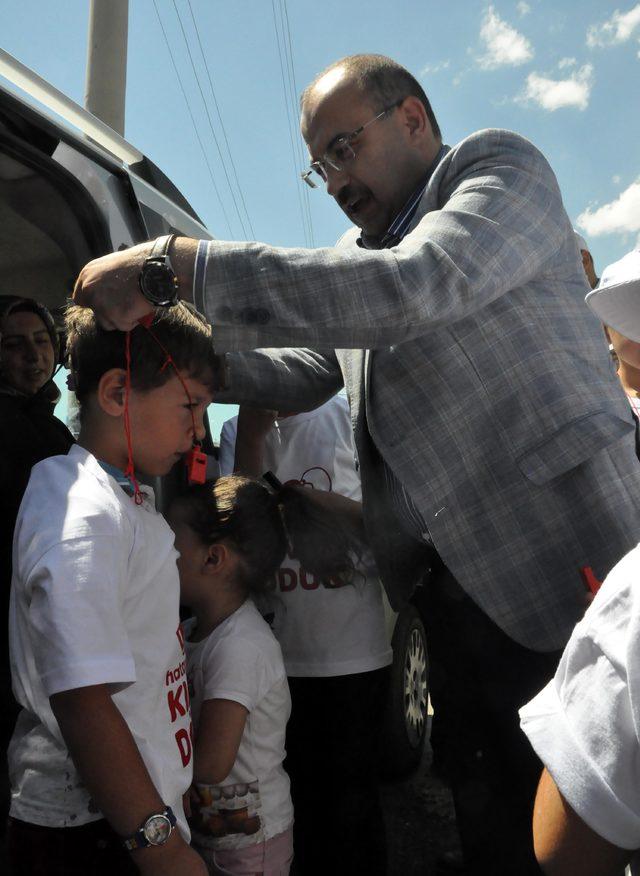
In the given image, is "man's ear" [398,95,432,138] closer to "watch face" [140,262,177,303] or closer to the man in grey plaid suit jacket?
the man in grey plaid suit jacket

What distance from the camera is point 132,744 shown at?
1169 millimetres

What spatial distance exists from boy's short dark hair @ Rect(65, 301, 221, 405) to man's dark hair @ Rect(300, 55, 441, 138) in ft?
2.23

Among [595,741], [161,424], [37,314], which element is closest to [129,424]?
[161,424]

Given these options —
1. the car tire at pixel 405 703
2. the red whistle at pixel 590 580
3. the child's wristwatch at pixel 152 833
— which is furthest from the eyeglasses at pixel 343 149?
the car tire at pixel 405 703

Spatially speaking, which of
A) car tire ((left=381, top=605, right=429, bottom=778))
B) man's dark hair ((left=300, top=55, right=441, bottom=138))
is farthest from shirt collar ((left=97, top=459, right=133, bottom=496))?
car tire ((left=381, top=605, right=429, bottom=778))

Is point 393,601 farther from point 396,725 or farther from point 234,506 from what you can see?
point 396,725

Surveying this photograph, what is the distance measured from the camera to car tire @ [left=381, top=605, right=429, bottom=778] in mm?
3121

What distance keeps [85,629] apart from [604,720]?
730mm

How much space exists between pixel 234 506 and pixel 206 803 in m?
0.68

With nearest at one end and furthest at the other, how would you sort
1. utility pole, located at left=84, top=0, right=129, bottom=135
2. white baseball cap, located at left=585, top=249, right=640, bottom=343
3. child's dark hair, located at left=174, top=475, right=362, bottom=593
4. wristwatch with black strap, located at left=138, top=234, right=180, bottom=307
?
1. white baseball cap, located at left=585, top=249, right=640, bottom=343
2. wristwatch with black strap, located at left=138, top=234, right=180, bottom=307
3. child's dark hair, located at left=174, top=475, right=362, bottom=593
4. utility pole, located at left=84, top=0, right=129, bottom=135

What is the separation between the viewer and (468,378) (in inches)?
61.7

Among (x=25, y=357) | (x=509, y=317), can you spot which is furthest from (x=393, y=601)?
(x=25, y=357)

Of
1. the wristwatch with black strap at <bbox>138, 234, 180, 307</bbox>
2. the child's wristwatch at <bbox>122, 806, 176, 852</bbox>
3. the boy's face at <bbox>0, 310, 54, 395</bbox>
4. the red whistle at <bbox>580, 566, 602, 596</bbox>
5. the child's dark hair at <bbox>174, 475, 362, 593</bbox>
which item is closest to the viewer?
the child's wristwatch at <bbox>122, 806, 176, 852</bbox>

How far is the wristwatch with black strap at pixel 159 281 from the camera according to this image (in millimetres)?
1284
